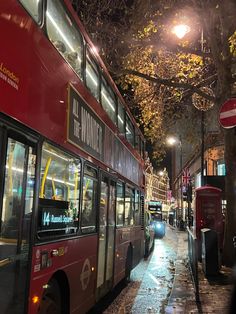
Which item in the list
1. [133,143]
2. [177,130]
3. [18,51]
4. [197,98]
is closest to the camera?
[18,51]

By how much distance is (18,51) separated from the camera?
4219 mm

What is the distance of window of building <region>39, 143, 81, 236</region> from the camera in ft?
16.0

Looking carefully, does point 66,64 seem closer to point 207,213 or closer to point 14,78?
point 14,78

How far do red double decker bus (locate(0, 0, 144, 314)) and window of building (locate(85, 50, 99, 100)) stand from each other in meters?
0.02

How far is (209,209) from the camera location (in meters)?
17.4

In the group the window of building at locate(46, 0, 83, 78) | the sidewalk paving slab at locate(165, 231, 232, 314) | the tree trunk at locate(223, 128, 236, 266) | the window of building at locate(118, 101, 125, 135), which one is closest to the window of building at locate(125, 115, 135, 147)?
the window of building at locate(118, 101, 125, 135)

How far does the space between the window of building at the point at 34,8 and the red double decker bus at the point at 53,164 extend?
0.01m

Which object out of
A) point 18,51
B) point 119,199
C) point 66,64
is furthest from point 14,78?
point 119,199

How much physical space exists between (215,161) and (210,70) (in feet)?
53.6

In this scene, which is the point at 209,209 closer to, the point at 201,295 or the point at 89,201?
the point at 201,295

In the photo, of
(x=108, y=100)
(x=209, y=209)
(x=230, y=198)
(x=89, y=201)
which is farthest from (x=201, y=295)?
(x=209, y=209)

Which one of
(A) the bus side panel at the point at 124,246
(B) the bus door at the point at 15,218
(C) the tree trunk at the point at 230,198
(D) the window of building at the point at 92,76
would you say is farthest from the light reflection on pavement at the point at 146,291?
(B) the bus door at the point at 15,218

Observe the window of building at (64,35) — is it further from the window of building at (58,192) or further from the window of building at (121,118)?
the window of building at (121,118)

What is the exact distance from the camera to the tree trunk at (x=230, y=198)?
13.3 metres
